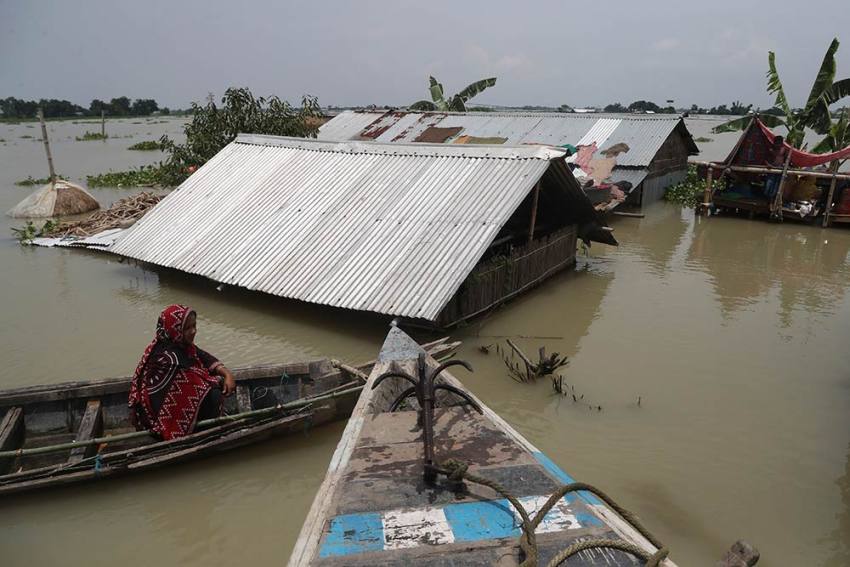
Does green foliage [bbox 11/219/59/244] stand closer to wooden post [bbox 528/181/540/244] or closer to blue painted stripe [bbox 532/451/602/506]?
wooden post [bbox 528/181/540/244]

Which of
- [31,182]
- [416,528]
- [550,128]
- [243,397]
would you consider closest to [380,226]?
[243,397]

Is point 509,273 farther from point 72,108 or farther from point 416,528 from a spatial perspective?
point 72,108

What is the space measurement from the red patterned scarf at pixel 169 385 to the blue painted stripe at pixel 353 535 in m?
2.95

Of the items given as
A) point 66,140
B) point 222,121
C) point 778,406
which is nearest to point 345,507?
point 778,406

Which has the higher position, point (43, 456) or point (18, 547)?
point (43, 456)

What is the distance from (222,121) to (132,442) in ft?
46.8

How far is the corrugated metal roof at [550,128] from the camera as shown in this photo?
19.9 meters

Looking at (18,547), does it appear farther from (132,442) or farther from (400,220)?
(400,220)

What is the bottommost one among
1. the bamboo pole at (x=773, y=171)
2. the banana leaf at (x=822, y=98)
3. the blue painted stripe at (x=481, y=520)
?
the blue painted stripe at (x=481, y=520)

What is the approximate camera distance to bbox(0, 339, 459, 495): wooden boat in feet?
16.8

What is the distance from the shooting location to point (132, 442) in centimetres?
579

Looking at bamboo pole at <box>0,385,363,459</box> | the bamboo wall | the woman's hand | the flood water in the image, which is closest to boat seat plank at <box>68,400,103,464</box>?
bamboo pole at <box>0,385,363,459</box>

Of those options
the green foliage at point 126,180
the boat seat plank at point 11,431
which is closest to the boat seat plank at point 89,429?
the boat seat plank at point 11,431

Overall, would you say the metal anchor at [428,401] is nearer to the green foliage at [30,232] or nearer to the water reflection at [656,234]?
the water reflection at [656,234]
